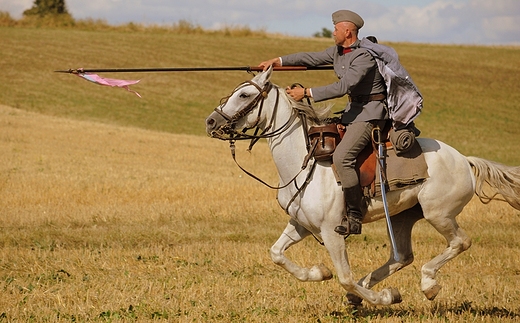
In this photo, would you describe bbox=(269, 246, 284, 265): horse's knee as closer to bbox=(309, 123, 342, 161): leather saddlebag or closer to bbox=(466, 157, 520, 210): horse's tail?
bbox=(309, 123, 342, 161): leather saddlebag

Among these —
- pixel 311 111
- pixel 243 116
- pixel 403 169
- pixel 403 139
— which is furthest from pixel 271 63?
pixel 403 169

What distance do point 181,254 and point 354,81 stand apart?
184 inches

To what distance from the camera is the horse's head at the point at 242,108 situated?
752 cm

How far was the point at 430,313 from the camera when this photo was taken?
789cm

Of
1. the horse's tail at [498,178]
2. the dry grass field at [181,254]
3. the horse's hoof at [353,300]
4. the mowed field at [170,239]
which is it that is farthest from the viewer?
the horse's tail at [498,178]

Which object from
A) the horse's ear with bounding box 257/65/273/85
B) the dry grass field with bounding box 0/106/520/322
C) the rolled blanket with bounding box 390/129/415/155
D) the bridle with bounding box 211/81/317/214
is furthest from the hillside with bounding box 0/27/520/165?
the horse's ear with bounding box 257/65/273/85

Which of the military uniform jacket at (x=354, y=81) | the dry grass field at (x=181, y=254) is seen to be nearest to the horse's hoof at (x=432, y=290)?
the dry grass field at (x=181, y=254)

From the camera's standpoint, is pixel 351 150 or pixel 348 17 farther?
pixel 348 17

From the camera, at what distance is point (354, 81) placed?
7.46 metres

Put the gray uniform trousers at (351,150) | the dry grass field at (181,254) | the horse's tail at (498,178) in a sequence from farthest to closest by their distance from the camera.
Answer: the horse's tail at (498,178), the dry grass field at (181,254), the gray uniform trousers at (351,150)

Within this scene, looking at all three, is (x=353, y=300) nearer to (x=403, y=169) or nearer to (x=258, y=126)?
(x=403, y=169)

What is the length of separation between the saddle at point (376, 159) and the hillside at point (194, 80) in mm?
23442

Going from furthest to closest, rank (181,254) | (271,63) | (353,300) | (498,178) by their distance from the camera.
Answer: (181,254), (498,178), (353,300), (271,63)

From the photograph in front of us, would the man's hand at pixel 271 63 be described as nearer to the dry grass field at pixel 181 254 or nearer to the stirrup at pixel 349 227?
the stirrup at pixel 349 227
